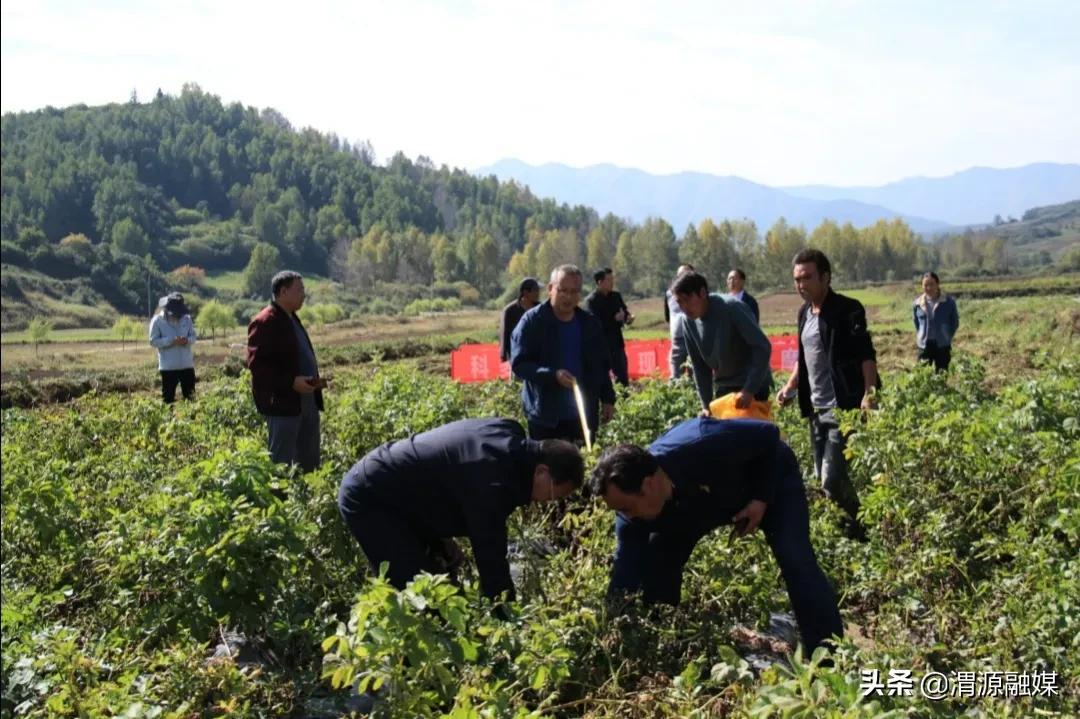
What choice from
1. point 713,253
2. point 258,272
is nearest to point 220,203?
point 258,272


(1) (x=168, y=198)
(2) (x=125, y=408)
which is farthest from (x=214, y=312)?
(1) (x=168, y=198)

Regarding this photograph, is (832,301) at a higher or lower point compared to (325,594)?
higher

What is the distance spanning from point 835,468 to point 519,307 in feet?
11.1

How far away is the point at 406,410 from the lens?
680cm

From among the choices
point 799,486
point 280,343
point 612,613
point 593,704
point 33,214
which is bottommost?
point 593,704

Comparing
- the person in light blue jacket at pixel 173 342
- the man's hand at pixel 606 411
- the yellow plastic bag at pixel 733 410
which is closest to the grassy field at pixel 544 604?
the yellow plastic bag at pixel 733 410

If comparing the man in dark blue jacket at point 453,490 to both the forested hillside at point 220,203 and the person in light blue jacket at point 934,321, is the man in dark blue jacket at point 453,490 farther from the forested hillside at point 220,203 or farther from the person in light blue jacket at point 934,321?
the forested hillside at point 220,203

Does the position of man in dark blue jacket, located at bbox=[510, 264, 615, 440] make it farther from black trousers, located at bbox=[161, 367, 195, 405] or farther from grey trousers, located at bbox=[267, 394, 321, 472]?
black trousers, located at bbox=[161, 367, 195, 405]

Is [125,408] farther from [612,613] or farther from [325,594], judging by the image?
[612,613]

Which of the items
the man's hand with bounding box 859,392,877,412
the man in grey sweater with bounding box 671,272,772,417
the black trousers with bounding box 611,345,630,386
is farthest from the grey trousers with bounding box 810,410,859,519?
the black trousers with bounding box 611,345,630,386

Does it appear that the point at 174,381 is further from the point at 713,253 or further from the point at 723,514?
the point at 713,253

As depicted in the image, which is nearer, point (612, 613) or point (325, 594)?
point (612, 613)

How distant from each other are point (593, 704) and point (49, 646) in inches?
67.8

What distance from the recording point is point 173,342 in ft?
31.9
